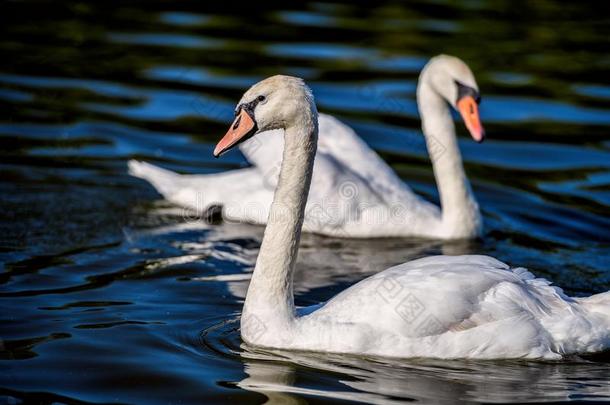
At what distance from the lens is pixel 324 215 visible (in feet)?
37.8

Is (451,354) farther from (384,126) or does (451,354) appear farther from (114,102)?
(114,102)

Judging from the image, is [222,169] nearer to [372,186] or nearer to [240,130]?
[372,186]

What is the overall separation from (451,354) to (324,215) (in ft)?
12.6

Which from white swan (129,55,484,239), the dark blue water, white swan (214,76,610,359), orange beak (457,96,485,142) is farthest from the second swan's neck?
orange beak (457,96,485,142)

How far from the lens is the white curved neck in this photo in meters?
11.6

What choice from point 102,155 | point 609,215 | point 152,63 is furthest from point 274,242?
point 152,63

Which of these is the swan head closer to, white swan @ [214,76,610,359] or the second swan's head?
white swan @ [214,76,610,359]

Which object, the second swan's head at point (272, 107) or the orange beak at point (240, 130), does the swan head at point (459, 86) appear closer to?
the second swan's head at point (272, 107)

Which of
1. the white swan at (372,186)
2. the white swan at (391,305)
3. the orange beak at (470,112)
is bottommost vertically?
the white swan at (391,305)

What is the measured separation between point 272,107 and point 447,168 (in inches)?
168

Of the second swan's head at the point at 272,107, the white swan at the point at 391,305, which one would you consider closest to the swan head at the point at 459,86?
the white swan at the point at 391,305

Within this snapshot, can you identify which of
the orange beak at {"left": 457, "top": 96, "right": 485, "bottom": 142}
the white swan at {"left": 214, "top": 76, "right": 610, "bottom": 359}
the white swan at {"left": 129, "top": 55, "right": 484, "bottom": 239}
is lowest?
the white swan at {"left": 214, "top": 76, "right": 610, "bottom": 359}

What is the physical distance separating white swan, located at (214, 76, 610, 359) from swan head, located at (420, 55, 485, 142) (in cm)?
349

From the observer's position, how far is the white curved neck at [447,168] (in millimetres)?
11555
